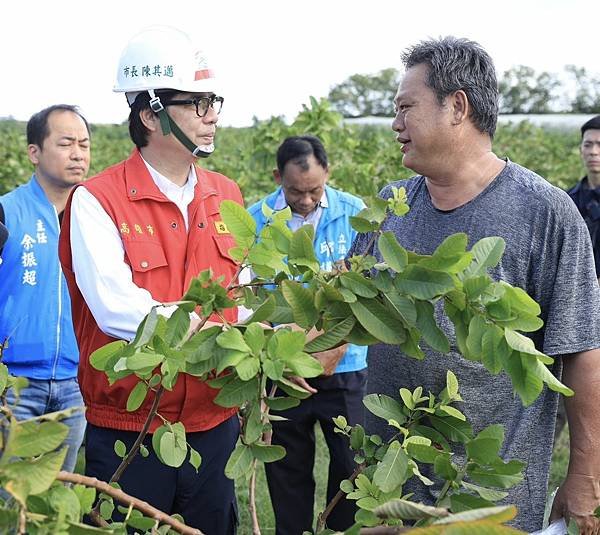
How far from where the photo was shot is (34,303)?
11.7ft

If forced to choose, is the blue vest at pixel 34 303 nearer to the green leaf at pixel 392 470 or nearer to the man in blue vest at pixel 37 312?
the man in blue vest at pixel 37 312

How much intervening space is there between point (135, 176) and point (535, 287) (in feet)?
4.01

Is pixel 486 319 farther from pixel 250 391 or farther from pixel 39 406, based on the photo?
pixel 39 406

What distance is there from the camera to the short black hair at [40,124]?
159 inches

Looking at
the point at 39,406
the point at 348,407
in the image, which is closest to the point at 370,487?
A: the point at 39,406

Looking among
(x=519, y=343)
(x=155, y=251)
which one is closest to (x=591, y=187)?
(x=155, y=251)

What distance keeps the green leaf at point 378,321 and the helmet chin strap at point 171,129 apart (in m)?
1.38

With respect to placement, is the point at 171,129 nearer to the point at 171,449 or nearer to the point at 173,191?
the point at 173,191

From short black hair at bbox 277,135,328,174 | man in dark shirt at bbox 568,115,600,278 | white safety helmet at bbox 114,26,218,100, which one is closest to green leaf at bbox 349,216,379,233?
white safety helmet at bbox 114,26,218,100

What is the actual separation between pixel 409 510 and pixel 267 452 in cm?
46

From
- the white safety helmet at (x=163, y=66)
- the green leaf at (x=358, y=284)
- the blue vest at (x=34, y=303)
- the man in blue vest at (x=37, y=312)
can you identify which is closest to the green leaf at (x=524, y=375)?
the green leaf at (x=358, y=284)

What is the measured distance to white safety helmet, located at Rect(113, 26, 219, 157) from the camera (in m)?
2.75

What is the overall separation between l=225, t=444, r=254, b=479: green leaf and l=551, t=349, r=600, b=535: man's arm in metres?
1.01

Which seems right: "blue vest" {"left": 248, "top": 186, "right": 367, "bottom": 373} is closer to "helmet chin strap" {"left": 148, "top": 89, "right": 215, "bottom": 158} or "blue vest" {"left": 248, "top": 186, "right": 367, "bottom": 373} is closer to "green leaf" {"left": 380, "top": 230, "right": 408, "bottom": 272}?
"helmet chin strap" {"left": 148, "top": 89, "right": 215, "bottom": 158}
